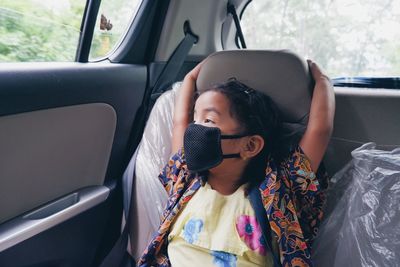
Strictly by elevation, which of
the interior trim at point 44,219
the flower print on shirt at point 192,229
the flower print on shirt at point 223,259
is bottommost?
the interior trim at point 44,219

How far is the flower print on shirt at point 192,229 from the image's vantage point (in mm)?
1057

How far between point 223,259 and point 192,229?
124 millimetres

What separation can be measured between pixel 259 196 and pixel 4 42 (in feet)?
3.08

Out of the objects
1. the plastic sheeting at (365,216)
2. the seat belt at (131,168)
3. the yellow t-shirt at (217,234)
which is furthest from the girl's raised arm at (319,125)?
the seat belt at (131,168)

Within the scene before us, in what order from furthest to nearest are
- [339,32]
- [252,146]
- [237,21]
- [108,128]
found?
[237,21]
[339,32]
[108,128]
[252,146]

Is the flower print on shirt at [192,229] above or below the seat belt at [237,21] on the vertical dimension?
below

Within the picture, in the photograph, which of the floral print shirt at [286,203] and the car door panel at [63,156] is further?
the car door panel at [63,156]

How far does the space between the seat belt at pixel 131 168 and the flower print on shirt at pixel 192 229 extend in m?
0.32

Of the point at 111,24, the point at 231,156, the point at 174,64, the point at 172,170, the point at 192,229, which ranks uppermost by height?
the point at 111,24

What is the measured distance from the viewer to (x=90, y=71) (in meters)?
1.33

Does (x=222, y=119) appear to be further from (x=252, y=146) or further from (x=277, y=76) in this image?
(x=277, y=76)

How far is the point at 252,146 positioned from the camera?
44.1 inches

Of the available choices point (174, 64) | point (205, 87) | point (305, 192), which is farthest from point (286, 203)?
point (174, 64)

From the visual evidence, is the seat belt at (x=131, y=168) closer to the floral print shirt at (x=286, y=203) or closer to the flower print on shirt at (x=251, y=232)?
the floral print shirt at (x=286, y=203)
